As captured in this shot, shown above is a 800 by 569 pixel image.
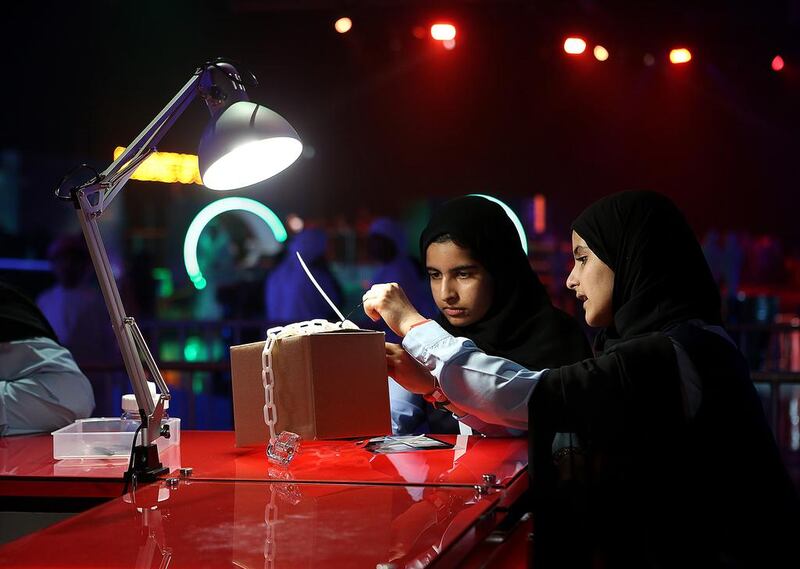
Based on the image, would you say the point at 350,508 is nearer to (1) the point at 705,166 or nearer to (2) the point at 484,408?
(2) the point at 484,408

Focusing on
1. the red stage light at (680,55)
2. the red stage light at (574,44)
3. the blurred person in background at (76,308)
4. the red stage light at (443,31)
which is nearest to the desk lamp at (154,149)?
the blurred person in background at (76,308)

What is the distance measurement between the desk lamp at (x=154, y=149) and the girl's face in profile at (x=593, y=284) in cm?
78

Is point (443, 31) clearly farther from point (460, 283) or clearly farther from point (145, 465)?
point (145, 465)

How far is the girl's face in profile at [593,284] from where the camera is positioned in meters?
2.31

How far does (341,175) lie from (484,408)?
12.3 metres

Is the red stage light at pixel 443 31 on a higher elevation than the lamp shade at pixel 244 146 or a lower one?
higher

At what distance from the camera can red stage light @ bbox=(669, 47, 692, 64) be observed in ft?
31.8

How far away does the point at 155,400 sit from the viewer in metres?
2.25

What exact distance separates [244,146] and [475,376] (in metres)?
0.80

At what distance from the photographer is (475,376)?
224 centimetres

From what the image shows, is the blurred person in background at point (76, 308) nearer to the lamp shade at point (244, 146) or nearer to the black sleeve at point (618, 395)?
the lamp shade at point (244, 146)

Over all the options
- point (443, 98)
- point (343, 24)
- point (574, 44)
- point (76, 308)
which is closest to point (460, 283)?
point (76, 308)

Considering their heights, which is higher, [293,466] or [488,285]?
[488,285]

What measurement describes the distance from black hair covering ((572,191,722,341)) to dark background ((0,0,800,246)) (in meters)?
6.53
